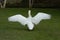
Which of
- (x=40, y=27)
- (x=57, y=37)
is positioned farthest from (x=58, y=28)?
(x=57, y=37)

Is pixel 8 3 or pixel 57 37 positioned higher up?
pixel 57 37

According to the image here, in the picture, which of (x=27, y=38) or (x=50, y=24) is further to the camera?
(x=50, y=24)

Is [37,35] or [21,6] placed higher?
[37,35]

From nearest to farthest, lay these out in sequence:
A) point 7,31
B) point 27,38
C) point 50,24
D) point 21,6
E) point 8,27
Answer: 1. point 27,38
2. point 7,31
3. point 8,27
4. point 50,24
5. point 21,6

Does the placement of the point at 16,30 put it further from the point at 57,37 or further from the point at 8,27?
the point at 57,37

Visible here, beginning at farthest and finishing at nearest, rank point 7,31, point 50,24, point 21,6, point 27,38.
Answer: point 21,6
point 50,24
point 7,31
point 27,38

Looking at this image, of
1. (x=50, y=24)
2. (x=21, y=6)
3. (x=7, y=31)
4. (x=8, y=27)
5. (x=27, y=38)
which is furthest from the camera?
(x=21, y=6)

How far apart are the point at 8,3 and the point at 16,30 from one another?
1.33 m

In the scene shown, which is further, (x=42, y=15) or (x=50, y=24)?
(x=50, y=24)

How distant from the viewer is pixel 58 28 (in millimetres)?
1559

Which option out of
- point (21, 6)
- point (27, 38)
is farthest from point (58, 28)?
point (21, 6)

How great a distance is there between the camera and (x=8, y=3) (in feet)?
9.10

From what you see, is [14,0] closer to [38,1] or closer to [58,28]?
[38,1]

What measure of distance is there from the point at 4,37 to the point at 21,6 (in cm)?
146
